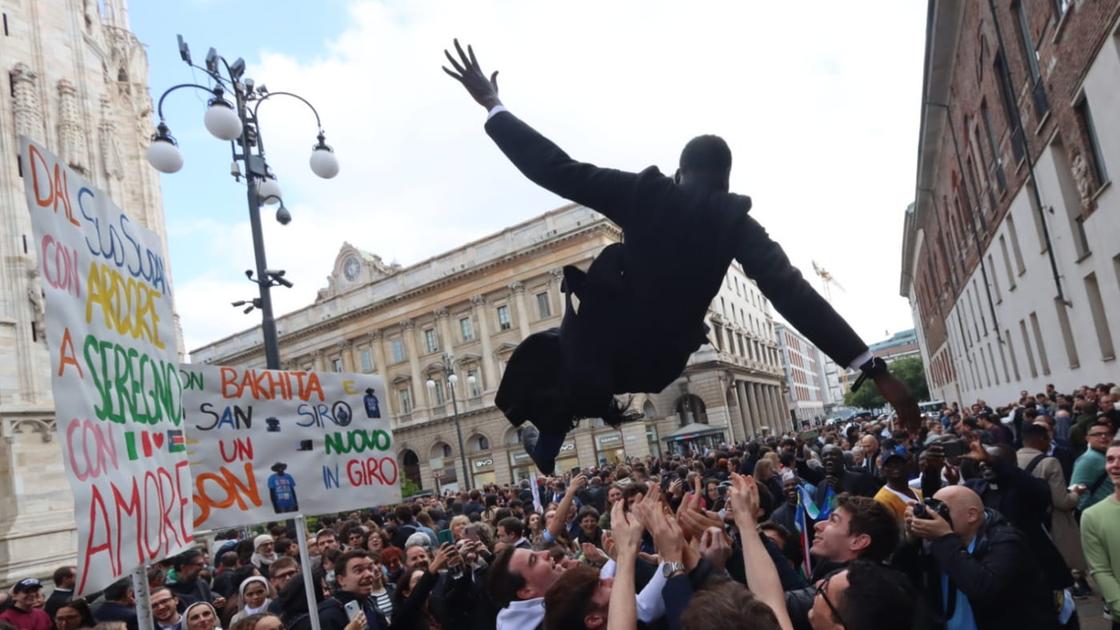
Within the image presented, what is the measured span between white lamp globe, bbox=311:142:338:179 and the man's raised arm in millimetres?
7635

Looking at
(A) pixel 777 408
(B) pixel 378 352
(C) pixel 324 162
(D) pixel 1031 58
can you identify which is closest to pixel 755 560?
(C) pixel 324 162

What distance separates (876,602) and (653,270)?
137 cm

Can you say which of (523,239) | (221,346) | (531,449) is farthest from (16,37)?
(221,346)

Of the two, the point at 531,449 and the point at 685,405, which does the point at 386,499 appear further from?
the point at 685,405

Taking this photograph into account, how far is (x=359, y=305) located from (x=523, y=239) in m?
21.5

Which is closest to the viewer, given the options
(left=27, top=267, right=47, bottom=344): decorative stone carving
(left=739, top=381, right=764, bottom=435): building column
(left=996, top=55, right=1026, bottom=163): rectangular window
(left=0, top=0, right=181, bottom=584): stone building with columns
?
(left=996, top=55, right=1026, bottom=163): rectangular window

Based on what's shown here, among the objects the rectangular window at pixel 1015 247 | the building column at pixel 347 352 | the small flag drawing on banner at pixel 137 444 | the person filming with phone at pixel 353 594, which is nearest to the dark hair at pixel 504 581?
the small flag drawing on banner at pixel 137 444

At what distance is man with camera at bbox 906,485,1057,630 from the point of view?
11.1 feet

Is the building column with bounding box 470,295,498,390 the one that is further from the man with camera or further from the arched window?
the man with camera

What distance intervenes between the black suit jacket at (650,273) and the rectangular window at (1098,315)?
14.8 meters

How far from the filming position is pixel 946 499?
374 centimetres

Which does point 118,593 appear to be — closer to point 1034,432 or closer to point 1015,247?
point 1034,432

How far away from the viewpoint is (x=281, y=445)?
206 inches

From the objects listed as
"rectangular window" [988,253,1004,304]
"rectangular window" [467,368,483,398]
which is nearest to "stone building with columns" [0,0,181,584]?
"rectangular window" [988,253,1004,304]
